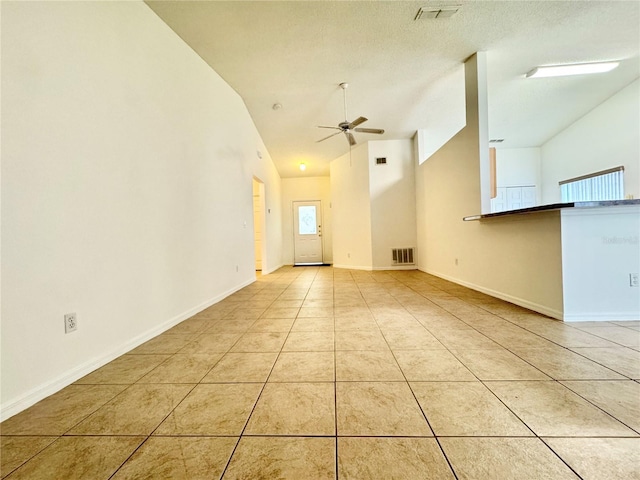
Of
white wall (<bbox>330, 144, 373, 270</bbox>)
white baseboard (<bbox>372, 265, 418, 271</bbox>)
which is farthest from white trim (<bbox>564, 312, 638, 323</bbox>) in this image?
white wall (<bbox>330, 144, 373, 270</bbox>)

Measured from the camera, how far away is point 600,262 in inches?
86.7

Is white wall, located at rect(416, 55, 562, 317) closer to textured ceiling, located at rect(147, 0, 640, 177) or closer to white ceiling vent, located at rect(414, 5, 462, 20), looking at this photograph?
textured ceiling, located at rect(147, 0, 640, 177)

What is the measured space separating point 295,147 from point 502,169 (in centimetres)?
524

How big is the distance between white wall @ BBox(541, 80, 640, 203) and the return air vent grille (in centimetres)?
363

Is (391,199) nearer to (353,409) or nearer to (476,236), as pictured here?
(476,236)

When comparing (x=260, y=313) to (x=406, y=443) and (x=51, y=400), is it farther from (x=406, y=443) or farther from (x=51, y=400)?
(x=406, y=443)

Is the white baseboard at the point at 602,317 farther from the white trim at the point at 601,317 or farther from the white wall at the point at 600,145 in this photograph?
Result: the white wall at the point at 600,145

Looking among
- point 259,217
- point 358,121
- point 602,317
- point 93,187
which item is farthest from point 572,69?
point 259,217

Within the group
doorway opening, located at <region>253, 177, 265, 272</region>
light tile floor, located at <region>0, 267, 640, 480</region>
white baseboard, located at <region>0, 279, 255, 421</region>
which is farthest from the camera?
doorway opening, located at <region>253, 177, 265, 272</region>

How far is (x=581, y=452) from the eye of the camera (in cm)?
91

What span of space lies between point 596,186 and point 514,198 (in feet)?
5.29

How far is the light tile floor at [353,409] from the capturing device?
0.89 meters

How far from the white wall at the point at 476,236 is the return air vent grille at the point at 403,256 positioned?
0.53 meters

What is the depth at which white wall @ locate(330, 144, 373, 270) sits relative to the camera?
20.2 feet
